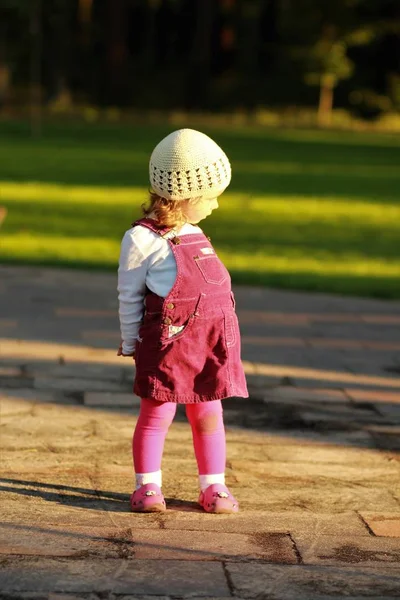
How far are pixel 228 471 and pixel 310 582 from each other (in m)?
1.28

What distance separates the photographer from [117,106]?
1953 inches

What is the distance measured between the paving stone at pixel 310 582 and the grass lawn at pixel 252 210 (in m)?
5.71

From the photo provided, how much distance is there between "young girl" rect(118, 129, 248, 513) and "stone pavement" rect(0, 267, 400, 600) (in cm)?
25

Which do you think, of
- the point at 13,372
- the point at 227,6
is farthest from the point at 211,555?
the point at 227,6

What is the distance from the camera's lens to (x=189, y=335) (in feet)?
13.4

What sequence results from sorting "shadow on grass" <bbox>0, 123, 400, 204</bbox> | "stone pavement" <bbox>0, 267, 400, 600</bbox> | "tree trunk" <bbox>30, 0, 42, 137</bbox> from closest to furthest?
"stone pavement" <bbox>0, 267, 400, 600</bbox>, "shadow on grass" <bbox>0, 123, 400, 204</bbox>, "tree trunk" <bbox>30, 0, 42, 137</bbox>

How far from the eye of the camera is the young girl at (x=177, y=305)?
4070 millimetres

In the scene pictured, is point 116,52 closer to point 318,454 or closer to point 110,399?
point 110,399

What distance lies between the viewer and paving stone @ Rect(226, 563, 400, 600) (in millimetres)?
3332

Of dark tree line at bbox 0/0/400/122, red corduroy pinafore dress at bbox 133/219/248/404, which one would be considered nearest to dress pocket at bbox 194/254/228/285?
red corduroy pinafore dress at bbox 133/219/248/404

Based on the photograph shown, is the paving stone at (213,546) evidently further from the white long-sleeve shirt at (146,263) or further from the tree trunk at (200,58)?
the tree trunk at (200,58)

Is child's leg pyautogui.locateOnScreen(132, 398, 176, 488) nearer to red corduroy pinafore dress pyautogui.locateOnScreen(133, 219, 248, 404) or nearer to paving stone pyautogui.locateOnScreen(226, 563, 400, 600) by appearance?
red corduroy pinafore dress pyautogui.locateOnScreen(133, 219, 248, 404)

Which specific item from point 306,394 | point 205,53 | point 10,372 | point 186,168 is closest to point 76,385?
point 10,372

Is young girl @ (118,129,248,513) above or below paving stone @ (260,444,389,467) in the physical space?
above
